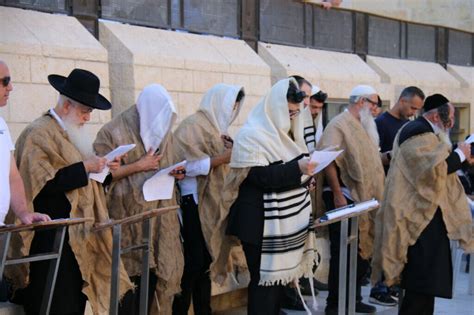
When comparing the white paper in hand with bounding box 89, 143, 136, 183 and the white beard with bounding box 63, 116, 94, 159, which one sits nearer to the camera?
the white paper in hand with bounding box 89, 143, 136, 183

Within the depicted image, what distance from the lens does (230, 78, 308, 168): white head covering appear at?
15.4 ft

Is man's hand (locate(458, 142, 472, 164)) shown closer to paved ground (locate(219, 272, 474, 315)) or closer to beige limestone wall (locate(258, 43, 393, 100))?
paved ground (locate(219, 272, 474, 315))

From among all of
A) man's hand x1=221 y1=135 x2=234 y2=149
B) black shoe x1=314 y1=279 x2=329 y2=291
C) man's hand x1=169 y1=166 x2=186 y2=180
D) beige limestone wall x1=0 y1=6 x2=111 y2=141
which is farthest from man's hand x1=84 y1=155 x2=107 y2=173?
black shoe x1=314 y1=279 x2=329 y2=291

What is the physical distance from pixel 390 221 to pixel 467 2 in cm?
1130

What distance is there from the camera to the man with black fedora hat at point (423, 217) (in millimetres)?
5250

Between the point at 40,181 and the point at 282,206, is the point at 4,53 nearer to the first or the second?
the point at 40,181

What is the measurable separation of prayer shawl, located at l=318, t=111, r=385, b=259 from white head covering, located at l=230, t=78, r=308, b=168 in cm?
146

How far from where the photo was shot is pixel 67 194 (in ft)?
14.3

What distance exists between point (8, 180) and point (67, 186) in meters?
0.35

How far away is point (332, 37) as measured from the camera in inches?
387

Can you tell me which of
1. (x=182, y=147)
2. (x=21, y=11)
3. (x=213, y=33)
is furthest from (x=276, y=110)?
(x=213, y=33)

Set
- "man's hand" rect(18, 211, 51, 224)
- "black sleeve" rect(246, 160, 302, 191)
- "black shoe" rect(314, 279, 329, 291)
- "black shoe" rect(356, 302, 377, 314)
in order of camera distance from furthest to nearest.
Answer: "black shoe" rect(314, 279, 329, 291) < "black shoe" rect(356, 302, 377, 314) < "black sleeve" rect(246, 160, 302, 191) < "man's hand" rect(18, 211, 51, 224)

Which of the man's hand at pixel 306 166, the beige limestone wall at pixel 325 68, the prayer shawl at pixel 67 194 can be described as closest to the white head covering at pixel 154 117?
the prayer shawl at pixel 67 194

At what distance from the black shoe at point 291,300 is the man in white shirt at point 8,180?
2.97m
